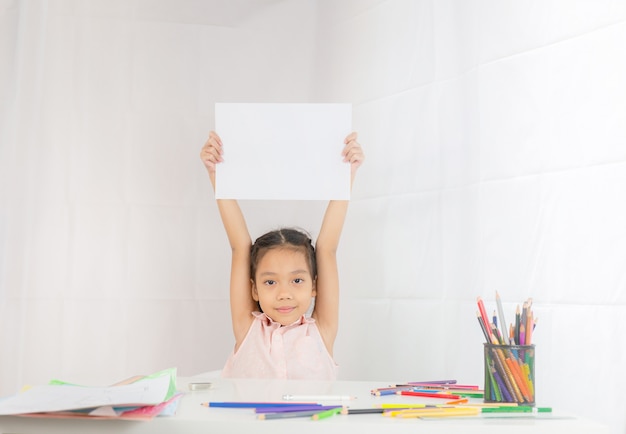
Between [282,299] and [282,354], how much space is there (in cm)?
11

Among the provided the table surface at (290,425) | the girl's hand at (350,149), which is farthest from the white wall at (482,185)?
the table surface at (290,425)

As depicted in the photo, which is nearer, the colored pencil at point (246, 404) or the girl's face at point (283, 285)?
the colored pencil at point (246, 404)

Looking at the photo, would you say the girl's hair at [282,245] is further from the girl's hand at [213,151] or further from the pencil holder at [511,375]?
the pencil holder at [511,375]

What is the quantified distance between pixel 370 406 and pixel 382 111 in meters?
0.99

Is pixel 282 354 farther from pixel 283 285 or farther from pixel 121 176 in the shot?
pixel 121 176

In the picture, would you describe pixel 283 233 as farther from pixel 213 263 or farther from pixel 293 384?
pixel 293 384

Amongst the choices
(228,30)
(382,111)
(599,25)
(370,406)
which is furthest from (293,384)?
(228,30)

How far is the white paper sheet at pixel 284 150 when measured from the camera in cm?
135

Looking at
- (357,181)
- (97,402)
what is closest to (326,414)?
(97,402)

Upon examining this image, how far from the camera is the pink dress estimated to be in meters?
1.47

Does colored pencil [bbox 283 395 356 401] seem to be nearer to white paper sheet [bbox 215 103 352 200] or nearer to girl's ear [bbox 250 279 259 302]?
white paper sheet [bbox 215 103 352 200]

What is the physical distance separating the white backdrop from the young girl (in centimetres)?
16

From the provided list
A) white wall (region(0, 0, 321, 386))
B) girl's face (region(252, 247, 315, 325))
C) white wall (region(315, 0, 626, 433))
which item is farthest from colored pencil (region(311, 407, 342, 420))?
white wall (region(0, 0, 321, 386))

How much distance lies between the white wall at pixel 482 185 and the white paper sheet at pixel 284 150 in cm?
28
